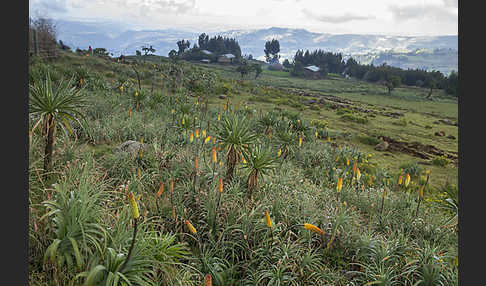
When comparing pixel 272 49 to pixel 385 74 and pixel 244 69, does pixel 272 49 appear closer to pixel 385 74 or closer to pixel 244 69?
pixel 385 74

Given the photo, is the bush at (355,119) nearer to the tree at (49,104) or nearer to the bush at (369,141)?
the bush at (369,141)

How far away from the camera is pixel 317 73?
278ft

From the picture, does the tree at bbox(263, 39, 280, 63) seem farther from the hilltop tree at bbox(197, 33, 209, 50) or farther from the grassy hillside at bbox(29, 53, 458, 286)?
the grassy hillside at bbox(29, 53, 458, 286)

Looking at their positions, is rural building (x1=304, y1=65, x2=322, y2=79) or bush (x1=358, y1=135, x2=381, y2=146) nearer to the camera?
bush (x1=358, y1=135, x2=381, y2=146)

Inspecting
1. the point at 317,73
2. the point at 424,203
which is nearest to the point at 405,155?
the point at 424,203

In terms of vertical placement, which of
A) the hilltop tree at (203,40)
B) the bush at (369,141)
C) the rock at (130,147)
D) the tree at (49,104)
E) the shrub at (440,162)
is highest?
the hilltop tree at (203,40)

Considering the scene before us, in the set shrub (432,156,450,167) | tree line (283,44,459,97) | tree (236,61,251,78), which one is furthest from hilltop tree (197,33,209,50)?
shrub (432,156,450,167)

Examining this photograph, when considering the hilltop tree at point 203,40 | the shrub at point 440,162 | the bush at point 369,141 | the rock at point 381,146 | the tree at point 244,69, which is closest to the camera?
the shrub at point 440,162

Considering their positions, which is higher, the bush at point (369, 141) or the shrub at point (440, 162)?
the bush at point (369, 141)

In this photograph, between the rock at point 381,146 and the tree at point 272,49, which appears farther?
the tree at point 272,49

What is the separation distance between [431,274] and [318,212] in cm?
183

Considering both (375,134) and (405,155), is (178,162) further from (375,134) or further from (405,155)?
(375,134)

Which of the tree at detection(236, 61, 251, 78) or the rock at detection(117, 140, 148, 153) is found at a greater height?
the tree at detection(236, 61, 251, 78)

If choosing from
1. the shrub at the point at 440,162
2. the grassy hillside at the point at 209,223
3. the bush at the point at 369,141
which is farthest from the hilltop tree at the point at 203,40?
the grassy hillside at the point at 209,223
